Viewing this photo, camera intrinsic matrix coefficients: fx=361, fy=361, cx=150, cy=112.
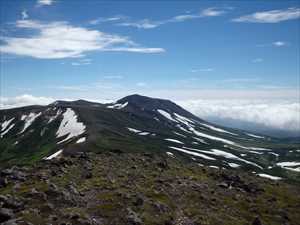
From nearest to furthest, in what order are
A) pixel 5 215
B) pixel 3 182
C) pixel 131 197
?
pixel 5 215 < pixel 131 197 < pixel 3 182

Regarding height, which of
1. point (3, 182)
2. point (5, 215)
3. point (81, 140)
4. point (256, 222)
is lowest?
point (256, 222)

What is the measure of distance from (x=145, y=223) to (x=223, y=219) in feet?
42.0

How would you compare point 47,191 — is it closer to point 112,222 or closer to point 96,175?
point 112,222

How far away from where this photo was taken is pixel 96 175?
2685 inches

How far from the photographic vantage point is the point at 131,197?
171 feet

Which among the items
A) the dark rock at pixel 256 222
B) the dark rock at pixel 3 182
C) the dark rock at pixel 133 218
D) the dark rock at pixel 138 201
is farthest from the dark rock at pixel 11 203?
the dark rock at pixel 256 222

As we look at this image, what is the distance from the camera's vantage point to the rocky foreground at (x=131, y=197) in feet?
143

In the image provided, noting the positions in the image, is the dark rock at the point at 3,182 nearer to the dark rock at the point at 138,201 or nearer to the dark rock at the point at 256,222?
the dark rock at the point at 138,201

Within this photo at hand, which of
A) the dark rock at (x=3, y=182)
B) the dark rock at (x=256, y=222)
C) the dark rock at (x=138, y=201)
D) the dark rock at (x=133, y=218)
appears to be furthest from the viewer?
the dark rock at (x=3, y=182)

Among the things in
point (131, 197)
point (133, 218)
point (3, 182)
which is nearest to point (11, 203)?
point (133, 218)

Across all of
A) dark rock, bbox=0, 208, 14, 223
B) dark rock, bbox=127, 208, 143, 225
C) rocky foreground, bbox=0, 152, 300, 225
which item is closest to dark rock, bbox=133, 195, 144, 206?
rocky foreground, bbox=0, 152, 300, 225

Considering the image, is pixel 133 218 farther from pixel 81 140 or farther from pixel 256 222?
pixel 81 140

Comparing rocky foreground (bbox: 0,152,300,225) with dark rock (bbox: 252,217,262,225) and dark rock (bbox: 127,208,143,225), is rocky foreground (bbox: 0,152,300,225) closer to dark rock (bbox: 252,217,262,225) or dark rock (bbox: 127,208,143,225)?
dark rock (bbox: 127,208,143,225)

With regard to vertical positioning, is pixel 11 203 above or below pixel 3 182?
above
